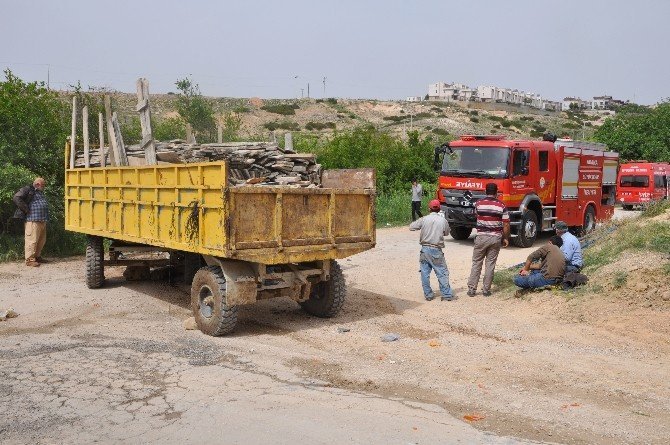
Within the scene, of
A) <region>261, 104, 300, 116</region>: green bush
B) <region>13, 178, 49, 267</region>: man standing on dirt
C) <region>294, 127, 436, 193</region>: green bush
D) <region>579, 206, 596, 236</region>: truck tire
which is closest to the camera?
<region>13, 178, 49, 267</region>: man standing on dirt

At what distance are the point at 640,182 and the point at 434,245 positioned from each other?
967 inches

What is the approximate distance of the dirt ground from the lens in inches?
199

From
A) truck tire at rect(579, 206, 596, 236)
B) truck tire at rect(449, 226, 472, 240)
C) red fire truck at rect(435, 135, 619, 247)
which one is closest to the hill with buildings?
truck tire at rect(579, 206, 596, 236)

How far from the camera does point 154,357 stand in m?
6.94

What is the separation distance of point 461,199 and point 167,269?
813 centimetres

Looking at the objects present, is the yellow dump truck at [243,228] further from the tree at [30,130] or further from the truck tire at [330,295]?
the tree at [30,130]

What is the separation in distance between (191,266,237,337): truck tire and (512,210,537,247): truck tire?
33.4 ft

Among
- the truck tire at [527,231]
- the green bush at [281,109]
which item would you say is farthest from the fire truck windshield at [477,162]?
the green bush at [281,109]

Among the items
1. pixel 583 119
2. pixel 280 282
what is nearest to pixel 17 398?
pixel 280 282

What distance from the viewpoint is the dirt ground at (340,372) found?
5.07m

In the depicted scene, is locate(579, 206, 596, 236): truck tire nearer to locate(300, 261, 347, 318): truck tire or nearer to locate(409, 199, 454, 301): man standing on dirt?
locate(409, 199, 454, 301): man standing on dirt

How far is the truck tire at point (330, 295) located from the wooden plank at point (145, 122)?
3.38 m

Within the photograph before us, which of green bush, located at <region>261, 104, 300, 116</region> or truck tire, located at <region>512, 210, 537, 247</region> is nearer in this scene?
truck tire, located at <region>512, 210, 537, 247</region>

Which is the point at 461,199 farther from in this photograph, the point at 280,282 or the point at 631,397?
the point at 631,397
